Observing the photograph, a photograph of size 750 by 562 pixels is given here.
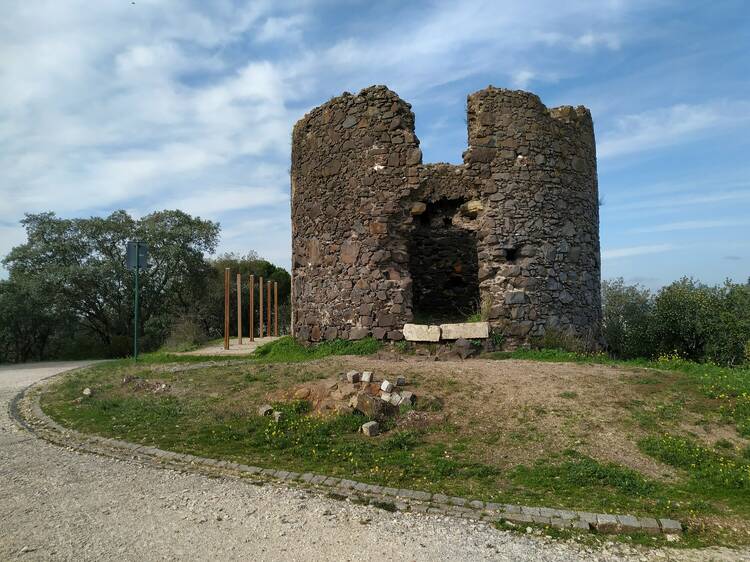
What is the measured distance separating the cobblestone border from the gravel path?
183 mm

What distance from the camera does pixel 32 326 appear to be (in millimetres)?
22797

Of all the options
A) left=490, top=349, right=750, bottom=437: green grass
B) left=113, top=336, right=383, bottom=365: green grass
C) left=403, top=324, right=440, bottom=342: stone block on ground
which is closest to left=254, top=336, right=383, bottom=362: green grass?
left=113, top=336, right=383, bottom=365: green grass

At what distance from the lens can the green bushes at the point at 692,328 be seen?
14789 millimetres

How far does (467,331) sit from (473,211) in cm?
244

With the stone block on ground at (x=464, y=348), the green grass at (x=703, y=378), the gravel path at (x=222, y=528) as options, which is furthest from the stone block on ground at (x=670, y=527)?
the stone block on ground at (x=464, y=348)

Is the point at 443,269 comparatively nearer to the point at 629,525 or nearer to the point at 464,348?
the point at 464,348

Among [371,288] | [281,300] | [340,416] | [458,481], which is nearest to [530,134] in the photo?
[371,288]

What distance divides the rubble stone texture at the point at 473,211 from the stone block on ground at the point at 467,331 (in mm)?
320

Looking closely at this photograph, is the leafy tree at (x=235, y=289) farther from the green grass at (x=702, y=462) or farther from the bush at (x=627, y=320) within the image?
the green grass at (x=702, y=462)

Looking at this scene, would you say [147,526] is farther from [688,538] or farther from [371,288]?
[371,288]

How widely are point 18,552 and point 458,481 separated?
3.47m

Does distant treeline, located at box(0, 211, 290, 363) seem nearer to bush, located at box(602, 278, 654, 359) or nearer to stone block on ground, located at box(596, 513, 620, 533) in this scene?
bush, located at box(602, 278, 654, 359)

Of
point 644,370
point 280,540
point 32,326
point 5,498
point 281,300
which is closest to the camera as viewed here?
point 280,540

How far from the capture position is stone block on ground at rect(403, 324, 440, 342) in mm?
10617
